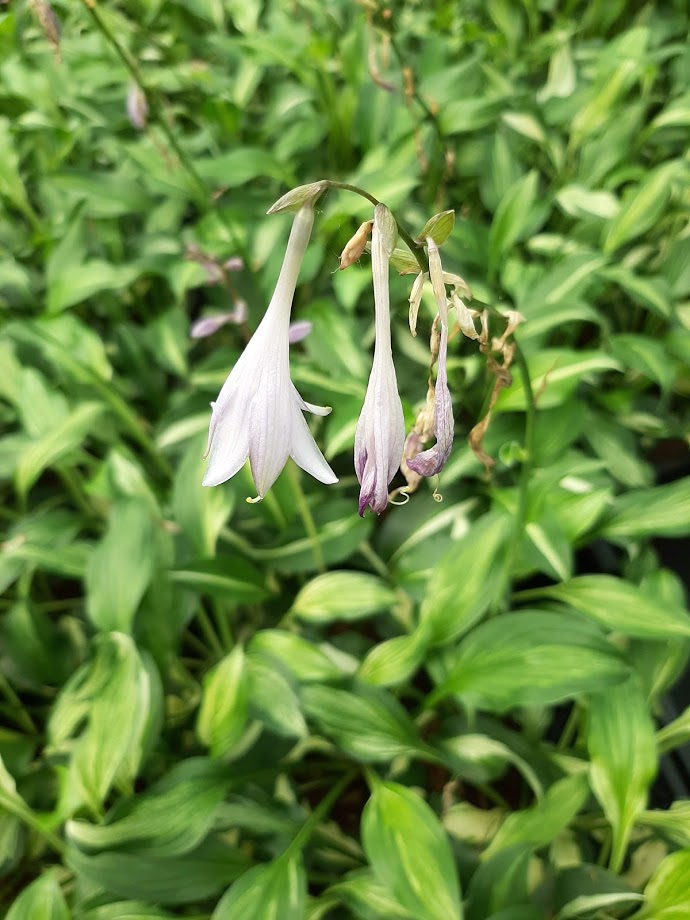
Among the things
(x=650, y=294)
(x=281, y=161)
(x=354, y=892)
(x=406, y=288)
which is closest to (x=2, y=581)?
(x=354, y=892)

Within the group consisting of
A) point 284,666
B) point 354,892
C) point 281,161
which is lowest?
point 354,892

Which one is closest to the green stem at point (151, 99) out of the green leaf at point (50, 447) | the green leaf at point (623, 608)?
the green leaf at point (50, 447)

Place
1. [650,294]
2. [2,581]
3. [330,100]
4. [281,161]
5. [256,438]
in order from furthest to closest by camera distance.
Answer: [330,100] → [281,161] → [650,294] → [2,581] → [256,438]

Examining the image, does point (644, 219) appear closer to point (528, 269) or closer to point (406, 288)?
point (528, 269)

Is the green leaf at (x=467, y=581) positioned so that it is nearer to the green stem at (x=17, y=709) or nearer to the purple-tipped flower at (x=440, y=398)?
the purple-tipped flower at (x=440, y=398)

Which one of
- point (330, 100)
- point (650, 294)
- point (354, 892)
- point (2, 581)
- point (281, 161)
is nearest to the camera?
point (354, 892)

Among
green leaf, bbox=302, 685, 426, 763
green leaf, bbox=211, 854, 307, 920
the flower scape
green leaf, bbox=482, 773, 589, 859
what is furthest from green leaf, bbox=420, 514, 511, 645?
the flower scape
